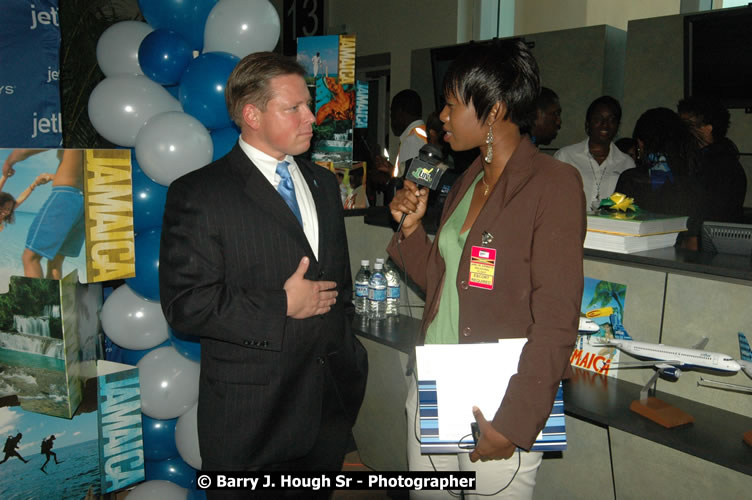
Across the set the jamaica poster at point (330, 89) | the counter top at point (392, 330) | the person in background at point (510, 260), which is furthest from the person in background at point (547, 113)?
the person in background at point (510, 260)

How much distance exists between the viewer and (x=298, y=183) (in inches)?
66.7

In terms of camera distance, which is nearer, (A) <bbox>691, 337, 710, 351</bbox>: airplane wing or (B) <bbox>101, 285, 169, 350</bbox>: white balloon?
(A) <bbox>691, 337, 710, 351</bbox>: airplane wing

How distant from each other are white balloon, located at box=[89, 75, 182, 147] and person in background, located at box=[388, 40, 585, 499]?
1428 mm

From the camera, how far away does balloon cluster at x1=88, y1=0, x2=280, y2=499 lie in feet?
7.23

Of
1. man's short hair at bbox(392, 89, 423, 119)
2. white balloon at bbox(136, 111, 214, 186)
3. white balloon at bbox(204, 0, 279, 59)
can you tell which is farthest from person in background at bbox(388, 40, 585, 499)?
man's short hair at bbox(392, 89, 423, 119)

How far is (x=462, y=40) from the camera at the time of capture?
5762 millimetres

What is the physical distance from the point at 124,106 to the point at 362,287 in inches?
49.0

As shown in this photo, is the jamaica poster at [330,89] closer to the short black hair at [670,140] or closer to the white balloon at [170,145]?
the white balloon at [170,145]

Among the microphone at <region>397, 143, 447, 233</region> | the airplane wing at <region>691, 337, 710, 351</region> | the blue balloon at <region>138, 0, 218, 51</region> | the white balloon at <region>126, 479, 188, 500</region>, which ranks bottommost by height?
the white balloon at <region>126, 479, 188, 500</region>

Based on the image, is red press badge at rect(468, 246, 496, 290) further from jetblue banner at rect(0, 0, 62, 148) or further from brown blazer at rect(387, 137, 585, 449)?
jetblue banner at rect(0, 0, 62, 148)

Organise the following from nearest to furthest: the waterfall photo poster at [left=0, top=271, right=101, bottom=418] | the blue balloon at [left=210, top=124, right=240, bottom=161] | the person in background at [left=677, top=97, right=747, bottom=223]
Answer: the waterfall photo poster at [left=0, top=271, right=101, bottom=418] → the blue balloon at [left=210, top=124, right=240, bottom=161] → the person in background at [left=677, top=97, right=747, bottom=223]

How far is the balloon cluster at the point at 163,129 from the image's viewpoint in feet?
7.23

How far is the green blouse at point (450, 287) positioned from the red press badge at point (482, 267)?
3.0 inches

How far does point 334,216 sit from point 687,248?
1.16m
